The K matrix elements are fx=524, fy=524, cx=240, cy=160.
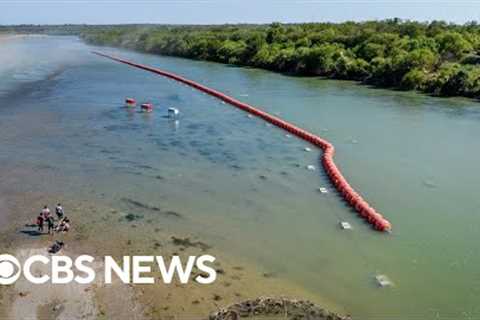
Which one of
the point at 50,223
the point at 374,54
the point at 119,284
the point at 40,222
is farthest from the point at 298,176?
the point at 374,54

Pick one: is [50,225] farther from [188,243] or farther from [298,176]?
[298,176]

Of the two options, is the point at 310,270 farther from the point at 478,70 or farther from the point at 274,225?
the point at 478,70

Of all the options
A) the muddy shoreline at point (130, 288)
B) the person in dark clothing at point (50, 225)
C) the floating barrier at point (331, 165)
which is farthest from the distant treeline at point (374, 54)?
the person in dark clothing at point (50, 225)

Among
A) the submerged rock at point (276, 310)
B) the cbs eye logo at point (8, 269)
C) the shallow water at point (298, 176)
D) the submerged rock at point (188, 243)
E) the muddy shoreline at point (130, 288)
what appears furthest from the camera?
the submerged rock at point (188, 243)

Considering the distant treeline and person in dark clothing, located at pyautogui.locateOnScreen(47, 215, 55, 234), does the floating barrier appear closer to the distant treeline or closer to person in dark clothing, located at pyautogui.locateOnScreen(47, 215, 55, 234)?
person in dark clothing, located at pyautogui.locateOnScreen(47, 215, 55, 234)

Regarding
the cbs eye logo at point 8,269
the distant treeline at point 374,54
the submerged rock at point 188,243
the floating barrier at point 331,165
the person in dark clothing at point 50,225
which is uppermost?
the distant treeline at point 374,54

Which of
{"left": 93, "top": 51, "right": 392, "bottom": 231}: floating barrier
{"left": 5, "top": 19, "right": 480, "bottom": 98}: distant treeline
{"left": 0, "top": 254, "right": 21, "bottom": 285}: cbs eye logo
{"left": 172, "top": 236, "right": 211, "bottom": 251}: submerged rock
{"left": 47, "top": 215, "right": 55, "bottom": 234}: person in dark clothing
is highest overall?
{"left": 5, "top": 19, "right": 480, "bottom": 98}: distant treeline

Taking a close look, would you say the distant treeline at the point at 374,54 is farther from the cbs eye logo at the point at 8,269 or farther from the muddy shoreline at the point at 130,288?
the cbs eye logo at the point at 8,269

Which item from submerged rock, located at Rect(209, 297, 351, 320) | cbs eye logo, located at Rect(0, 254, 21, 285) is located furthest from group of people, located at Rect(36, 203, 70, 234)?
submerged rock, located at Rect(209, 297, 351, 320)
